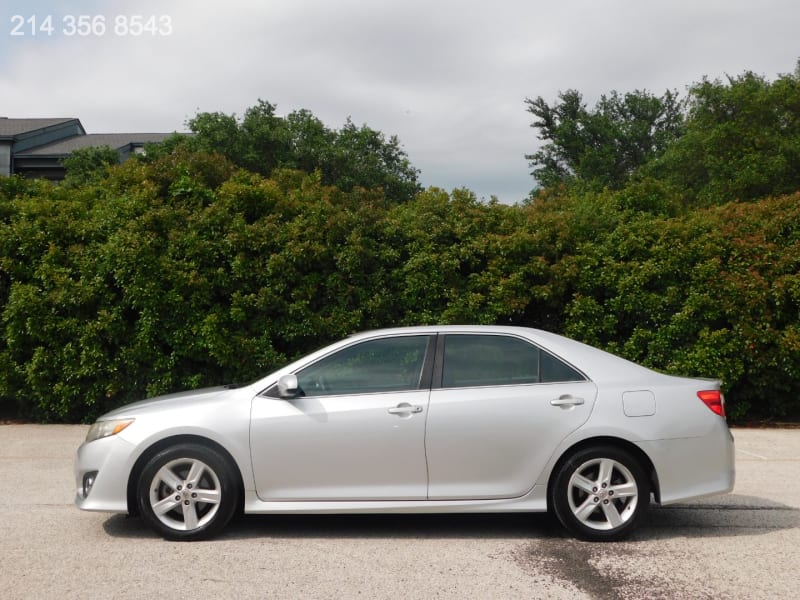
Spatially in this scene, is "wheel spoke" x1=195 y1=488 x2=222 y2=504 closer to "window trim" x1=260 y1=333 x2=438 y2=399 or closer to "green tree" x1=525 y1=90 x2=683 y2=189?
"window trim" x1=260 y1=333 x2=438 y2=399

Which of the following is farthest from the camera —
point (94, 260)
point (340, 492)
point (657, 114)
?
point (657, 114)

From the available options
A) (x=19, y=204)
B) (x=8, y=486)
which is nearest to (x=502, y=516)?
(x=8, y=486)

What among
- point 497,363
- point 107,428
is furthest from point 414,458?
point 107,428

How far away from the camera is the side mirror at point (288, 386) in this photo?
5875 millimetres

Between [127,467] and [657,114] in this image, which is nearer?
[127,467]

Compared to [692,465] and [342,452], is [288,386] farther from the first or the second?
[692,465]

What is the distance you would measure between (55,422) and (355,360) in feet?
24.2

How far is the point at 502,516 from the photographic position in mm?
6762

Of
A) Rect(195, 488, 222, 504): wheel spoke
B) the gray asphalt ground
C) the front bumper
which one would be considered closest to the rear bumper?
the gray asphalt ground

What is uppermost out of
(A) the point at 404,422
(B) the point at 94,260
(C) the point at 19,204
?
(C) the point at 19,204

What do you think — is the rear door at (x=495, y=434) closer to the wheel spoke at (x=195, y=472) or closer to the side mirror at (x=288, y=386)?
the side mirror at (x=288, y=386)

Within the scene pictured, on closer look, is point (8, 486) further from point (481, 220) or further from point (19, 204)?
point (481, 220)

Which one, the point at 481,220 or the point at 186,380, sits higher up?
the point at 481,220

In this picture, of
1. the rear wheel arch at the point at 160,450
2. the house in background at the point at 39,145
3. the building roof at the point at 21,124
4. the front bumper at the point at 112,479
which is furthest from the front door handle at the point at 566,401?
the building roof at the point at 21,124
